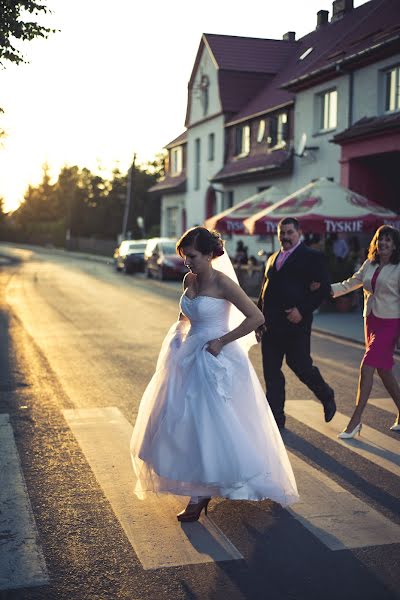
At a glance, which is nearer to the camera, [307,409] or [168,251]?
[307,409]

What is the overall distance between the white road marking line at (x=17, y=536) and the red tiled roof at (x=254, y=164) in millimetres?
24912

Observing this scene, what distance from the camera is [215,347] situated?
4.99m

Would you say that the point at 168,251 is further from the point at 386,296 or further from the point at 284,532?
the point at 284,532

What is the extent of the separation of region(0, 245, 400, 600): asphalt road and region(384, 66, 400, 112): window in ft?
46.7

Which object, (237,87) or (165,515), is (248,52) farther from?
(165,515)

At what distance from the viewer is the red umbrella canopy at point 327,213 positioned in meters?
17.3

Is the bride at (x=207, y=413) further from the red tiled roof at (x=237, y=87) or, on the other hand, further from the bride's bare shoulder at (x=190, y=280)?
the red tiled roof at (x=237, y=87)

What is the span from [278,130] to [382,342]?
26.1m

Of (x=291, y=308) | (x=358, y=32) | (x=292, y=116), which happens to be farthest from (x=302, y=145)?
(x=291, y=308)

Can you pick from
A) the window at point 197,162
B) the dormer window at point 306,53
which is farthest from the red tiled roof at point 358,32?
the window at point 197,162

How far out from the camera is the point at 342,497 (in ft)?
17.4

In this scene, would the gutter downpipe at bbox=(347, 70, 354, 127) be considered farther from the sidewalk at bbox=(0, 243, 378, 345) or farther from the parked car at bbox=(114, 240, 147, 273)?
the parked car at bbox=(114, 240, 147, 273)

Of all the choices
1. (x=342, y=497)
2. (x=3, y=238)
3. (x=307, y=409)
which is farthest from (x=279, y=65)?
(x=3, y=238)

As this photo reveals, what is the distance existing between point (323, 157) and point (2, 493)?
2282 cm
